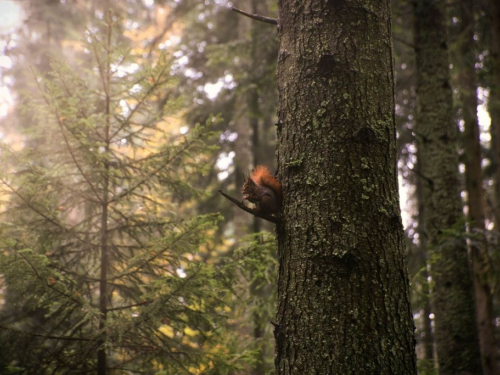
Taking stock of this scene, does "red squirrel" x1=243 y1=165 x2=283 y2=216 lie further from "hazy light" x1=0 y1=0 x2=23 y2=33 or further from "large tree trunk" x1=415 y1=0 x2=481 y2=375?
"hazy light" x1=0 y1=0 x2=23 y2=33

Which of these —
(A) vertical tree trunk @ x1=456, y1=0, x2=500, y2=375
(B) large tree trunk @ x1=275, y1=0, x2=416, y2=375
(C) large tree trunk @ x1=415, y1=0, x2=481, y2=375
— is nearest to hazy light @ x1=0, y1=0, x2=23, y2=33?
(A) vertical tree trunk @ x1=456, y1=0, x2=500, y2=375

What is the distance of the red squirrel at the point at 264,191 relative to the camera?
216 cm

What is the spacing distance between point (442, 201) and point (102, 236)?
11.8ft

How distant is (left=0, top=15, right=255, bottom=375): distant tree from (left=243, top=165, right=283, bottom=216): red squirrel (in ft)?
3.47

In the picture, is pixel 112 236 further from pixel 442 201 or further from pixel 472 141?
pixel 472 141

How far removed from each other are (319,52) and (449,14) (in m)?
6.59

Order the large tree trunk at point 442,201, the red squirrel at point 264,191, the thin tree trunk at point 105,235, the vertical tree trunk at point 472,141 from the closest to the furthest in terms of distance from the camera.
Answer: the red squirrel at point 264,191, the thin tree trunk at point 105,235, the large tree trunk at point 442,201, the vertical tree trunk at point 472,141

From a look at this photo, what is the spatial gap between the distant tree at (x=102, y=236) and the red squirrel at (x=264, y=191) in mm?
1058

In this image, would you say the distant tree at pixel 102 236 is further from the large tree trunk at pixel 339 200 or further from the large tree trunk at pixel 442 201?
the large tree trunk at pixel 442 201

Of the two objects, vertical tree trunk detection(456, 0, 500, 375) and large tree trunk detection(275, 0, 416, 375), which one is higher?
vertical tree trunk detection(456, 0, 500, 375)

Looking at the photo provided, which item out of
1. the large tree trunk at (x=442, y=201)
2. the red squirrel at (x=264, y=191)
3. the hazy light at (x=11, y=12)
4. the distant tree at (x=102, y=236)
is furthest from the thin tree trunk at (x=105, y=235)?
the hazy light at (x=11, y=12)

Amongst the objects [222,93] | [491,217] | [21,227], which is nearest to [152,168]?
[21,227]

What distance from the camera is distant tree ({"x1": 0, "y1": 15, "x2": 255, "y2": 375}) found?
324 centimetres

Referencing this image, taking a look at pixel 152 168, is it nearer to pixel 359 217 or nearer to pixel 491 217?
pixel 359 217
